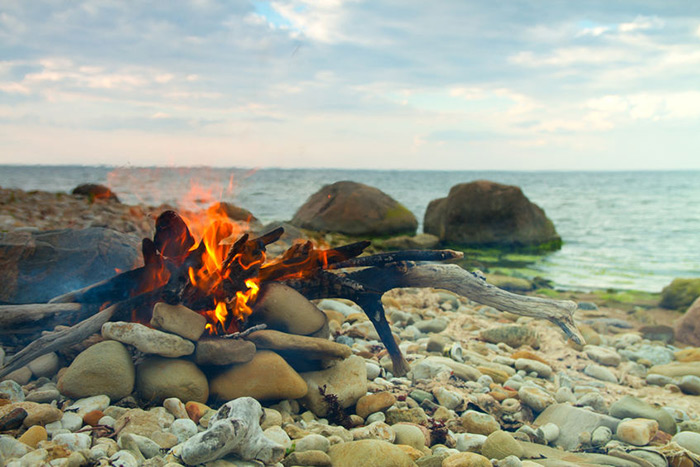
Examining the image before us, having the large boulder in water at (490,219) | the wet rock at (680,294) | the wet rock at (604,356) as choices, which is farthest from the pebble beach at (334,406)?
the large boulder in water at (490,219)

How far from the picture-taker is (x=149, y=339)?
11.8ft

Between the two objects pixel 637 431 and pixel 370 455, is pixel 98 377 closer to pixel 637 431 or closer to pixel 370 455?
pixel 370 455

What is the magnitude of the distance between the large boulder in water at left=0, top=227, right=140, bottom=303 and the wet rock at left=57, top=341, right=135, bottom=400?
162cm

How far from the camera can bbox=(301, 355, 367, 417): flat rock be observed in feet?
12.7

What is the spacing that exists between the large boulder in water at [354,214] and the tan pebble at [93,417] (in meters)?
13.6

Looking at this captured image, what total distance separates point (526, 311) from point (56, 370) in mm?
3675

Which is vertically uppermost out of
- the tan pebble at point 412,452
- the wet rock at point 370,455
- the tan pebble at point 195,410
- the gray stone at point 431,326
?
the tan pebble at point 195,410

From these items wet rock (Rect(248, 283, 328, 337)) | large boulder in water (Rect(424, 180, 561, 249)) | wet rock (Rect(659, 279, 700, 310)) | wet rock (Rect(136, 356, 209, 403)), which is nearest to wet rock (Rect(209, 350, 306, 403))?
wet rock (Rect(136, 356, 209, 403))

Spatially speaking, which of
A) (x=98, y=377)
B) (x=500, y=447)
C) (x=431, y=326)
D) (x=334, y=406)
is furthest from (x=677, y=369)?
(x=98, y=377)

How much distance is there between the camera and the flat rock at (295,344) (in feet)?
13.0

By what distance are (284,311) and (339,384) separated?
0.72m

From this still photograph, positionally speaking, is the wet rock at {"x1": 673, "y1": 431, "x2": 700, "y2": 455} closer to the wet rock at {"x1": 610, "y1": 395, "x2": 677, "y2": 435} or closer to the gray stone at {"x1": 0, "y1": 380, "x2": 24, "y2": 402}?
the wet rock at {"x1": 610, "y1": 395, "x2": 677, "y2": 435}

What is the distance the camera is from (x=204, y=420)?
3.36 metres

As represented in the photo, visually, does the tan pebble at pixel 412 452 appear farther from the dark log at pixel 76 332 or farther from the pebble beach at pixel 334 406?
the dark log at pixel 76 332
